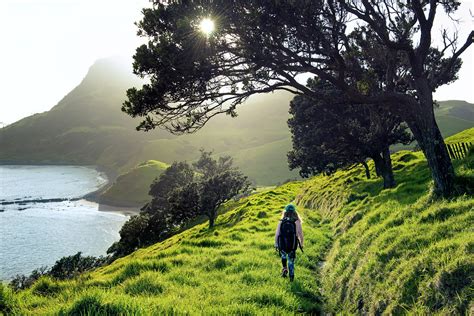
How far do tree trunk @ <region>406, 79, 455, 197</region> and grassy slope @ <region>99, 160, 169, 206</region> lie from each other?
154367 mm

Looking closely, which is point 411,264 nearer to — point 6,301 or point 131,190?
point 6,301

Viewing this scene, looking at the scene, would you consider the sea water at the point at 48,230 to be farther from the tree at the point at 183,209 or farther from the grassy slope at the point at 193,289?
the grassy slope at the point at 193,289

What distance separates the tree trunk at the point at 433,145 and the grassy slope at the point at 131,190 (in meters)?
154

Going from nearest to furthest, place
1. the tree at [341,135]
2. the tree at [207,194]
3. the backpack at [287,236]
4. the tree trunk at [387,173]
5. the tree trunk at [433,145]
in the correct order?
the backpack at [287,236], the tree trunk at [433,145], the tree trunk at [387,173], the tree at [341,135], the tree at [207,194]

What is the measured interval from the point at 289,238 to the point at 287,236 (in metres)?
0.10

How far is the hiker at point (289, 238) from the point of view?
11.9m

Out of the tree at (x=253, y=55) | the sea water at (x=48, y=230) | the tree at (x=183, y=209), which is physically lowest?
the sea water at (x=48, y=230)

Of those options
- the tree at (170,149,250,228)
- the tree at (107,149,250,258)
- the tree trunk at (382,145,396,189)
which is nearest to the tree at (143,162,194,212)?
the tree at (107,149,250,258)

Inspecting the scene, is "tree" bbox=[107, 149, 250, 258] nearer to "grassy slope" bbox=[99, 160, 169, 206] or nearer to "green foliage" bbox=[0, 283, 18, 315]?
"green foliage" bbox=[0, 283, 18, 315]

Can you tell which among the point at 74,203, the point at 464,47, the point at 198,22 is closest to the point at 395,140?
the point at 464,47

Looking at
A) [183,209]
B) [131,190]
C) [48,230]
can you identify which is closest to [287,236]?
[183,209]

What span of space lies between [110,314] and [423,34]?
646 inches

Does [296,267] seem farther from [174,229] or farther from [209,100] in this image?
[174,229]

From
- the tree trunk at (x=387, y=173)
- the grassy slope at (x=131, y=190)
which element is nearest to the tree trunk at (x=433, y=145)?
the tree trunk at (x=387, y=173)
